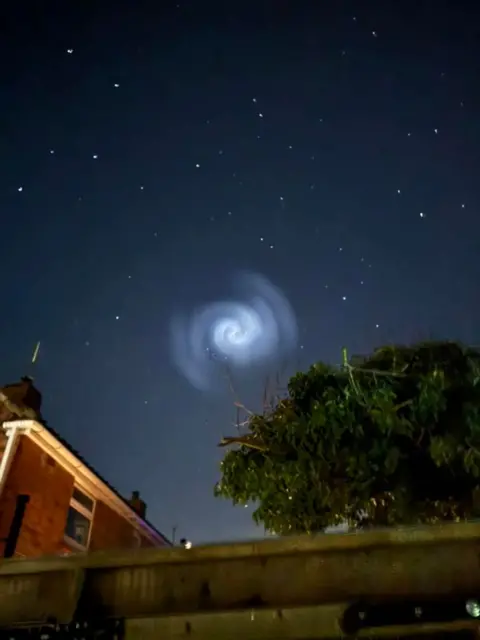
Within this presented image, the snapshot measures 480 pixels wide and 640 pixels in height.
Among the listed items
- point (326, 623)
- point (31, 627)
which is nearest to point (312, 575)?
point (326, 623)

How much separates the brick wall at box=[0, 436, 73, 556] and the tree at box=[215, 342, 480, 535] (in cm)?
803

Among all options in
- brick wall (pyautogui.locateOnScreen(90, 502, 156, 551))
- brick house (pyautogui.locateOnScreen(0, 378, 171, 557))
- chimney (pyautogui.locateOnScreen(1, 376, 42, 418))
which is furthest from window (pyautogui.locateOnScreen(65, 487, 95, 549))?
chimney (pyautogui.locateOnScreen(1, 376, 42, 418))

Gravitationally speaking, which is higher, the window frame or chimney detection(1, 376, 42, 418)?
chimney detection(1, 376, 42, 418)

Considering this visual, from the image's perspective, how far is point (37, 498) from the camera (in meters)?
17.8

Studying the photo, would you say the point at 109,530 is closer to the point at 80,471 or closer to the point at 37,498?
the point at 80,471

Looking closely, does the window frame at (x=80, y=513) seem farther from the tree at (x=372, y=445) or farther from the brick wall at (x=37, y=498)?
the tree at (x=372, y=445)

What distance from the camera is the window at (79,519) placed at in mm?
20208

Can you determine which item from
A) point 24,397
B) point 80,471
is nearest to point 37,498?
point 80,471

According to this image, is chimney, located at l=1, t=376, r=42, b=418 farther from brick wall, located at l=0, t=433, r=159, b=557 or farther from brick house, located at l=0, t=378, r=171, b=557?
brick wall, located at l=0, t=433, r=159, b=557

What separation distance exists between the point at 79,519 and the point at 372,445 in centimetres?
1388

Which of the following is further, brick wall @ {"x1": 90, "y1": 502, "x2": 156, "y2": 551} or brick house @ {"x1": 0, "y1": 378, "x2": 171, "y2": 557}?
brick wall @ {"x1": 90, "y1": 502, "x2": 156, "y2": 551}

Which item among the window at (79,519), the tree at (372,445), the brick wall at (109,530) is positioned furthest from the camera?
the brick wall at (109,530)

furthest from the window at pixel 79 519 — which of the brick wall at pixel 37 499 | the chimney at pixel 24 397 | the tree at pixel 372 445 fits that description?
the tree at pixel 372 445

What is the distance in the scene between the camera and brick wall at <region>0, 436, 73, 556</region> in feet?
55.0
